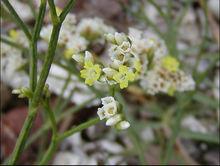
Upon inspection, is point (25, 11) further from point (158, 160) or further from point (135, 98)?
point (158, 160)

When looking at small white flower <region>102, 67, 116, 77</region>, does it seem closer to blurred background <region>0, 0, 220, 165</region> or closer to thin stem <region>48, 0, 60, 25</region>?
thin stem <region>48, 0, 60, 25</region>

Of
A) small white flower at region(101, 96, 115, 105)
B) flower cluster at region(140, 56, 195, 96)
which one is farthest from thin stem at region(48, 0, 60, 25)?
flower cluster at region(140, 56, 195, 96)

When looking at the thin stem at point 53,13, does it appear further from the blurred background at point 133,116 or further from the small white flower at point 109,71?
the blurred background at point 133,116

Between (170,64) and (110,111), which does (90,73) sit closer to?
(110,111)

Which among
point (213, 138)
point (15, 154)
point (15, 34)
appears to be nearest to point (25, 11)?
point (15, 34)

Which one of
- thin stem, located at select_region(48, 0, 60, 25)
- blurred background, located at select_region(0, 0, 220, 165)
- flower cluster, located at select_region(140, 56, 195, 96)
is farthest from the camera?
blurred background, located at select_region(0, 0, 220, 165)

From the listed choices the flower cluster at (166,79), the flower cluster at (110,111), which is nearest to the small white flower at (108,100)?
the flower cluster at (110,111)
